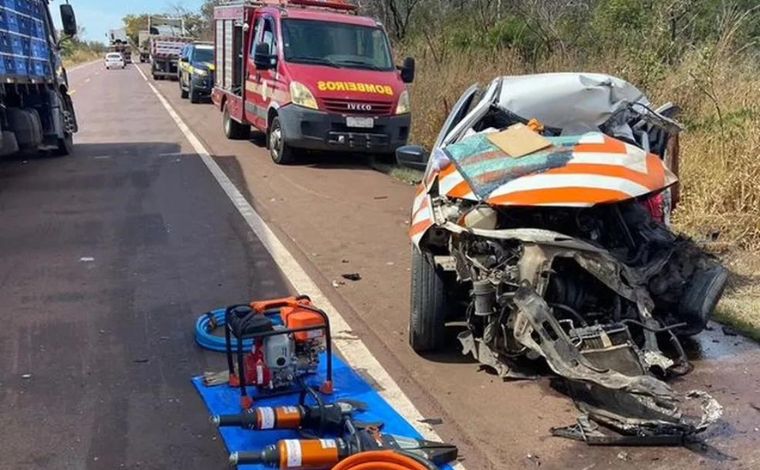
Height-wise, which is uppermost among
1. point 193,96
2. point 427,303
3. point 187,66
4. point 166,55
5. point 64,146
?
point 427,303

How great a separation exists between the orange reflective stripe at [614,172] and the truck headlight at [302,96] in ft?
26.2

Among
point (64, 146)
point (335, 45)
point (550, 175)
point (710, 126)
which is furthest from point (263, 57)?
point (550, 175)

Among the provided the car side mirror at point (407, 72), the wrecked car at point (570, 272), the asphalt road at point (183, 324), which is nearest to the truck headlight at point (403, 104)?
the car side mirror at point (407, 72)

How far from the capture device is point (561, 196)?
4367 millimetres

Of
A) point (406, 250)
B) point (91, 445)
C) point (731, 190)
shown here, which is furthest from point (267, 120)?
point (91, 445)

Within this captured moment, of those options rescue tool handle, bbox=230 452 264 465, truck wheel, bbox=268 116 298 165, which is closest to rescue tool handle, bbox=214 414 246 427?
rescue tool handle, bbox=230 452 264 465

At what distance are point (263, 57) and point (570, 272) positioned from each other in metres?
9.26

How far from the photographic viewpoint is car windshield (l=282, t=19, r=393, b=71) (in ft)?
42.0

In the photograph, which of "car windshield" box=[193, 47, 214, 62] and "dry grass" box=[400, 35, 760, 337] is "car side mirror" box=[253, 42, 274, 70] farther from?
"car windshield" box=[193, 47, 214, 62]

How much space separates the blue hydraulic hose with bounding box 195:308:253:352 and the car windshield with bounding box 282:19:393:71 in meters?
7.89

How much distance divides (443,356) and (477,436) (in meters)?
1.05

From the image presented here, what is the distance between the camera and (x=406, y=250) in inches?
300

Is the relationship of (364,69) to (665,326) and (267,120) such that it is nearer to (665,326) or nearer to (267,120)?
(267,120)

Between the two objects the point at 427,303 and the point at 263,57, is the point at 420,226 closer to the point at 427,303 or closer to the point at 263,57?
the point at 427,303
